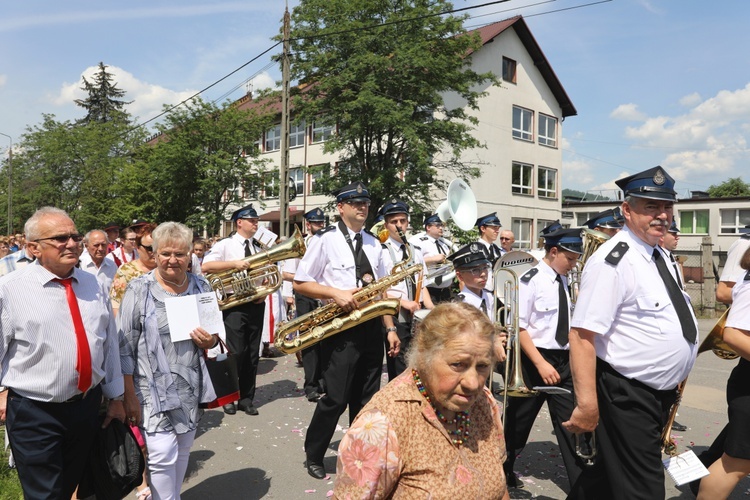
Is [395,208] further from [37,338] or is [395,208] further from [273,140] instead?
[273,140]

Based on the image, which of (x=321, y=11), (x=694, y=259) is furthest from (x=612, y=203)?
(x=321, y=11)

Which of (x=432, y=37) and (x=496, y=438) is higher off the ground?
(x=432, y=37)

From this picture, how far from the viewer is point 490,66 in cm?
3228

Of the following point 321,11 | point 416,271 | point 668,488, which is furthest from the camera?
point 321,11

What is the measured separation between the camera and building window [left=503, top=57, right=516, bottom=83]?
3316 centimetres

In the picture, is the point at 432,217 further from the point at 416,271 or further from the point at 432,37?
the point at 432,37

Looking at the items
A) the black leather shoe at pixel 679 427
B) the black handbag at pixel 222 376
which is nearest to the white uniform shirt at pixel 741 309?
the black leather shoe at pixel 679 427

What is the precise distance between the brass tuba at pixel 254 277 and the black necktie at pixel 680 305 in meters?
4.11

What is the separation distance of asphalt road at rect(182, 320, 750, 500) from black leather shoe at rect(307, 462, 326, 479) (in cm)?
5

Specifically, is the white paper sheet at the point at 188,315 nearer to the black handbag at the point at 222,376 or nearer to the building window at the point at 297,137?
the black handbag at the point at 222,376

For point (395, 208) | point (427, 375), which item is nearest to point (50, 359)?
point (427, 375)

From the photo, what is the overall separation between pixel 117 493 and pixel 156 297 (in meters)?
1.16

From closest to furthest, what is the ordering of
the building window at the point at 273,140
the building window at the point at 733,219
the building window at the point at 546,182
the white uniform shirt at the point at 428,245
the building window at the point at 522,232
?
the white uniform shirt at the point at 428,245 → the building window at the point at 522,232 → the building window at the point at 546,182 → the building window at the point at 733,219 → the building window at the point at 273,140

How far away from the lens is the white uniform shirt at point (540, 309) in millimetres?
4578
